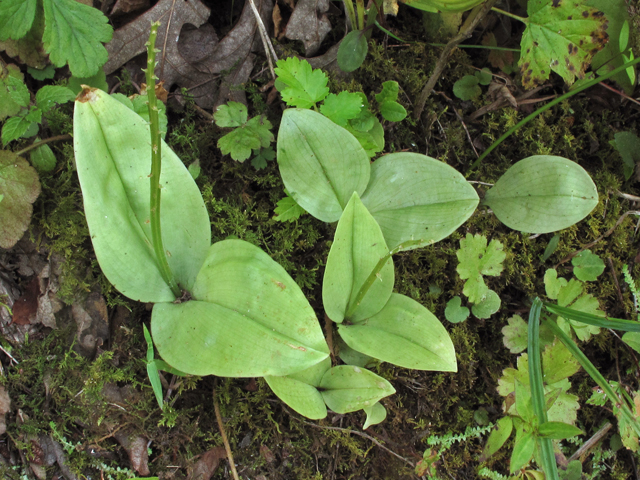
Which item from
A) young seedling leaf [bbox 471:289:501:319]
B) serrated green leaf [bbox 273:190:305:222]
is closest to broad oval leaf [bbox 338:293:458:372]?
young seedling leaf [bbox 471:289:501:319]

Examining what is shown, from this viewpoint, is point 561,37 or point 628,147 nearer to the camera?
point 561,37

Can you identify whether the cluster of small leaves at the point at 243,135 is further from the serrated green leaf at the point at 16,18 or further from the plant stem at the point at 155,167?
the serrated green leaf at the point at 16,18

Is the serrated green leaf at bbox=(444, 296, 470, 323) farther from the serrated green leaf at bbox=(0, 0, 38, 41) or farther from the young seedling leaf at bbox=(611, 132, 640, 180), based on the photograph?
the serrated green leaf at bbox=(0, 0, 38, 41)

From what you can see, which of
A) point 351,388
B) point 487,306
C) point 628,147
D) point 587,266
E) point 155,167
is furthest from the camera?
point 628,147

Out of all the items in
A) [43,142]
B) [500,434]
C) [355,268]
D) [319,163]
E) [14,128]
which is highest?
[14,128]

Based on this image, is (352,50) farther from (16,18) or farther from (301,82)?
(16,18)

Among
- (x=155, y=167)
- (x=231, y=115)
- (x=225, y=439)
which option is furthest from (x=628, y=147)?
(x=225, y=439)
